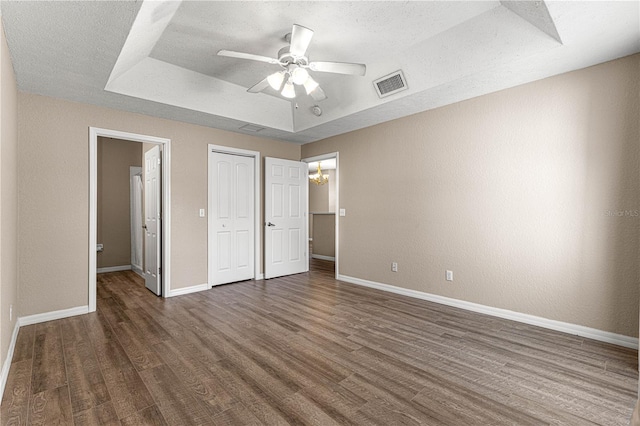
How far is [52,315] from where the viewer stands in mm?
3307

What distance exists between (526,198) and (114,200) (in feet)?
22.5

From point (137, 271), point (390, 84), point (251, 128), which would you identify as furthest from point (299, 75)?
point (137, 271)

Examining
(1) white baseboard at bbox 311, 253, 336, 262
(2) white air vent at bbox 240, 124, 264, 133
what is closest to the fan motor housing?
(2) white air vent at bbox 240, 124, 264, 133

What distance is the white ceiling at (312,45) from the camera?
7.04ft

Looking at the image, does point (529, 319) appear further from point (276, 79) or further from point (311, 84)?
point (276, 79)

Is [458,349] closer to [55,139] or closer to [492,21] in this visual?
[492,21]

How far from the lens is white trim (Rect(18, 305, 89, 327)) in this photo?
3152mm

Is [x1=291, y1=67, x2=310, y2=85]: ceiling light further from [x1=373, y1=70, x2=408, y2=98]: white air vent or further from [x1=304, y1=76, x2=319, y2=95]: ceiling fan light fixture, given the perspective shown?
[x1=373, y1=70, x2=408, y2=98]: white air vent

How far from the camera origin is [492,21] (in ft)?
8.47

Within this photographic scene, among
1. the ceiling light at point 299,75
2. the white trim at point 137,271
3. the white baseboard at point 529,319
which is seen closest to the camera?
the white baseboard at point 529,319

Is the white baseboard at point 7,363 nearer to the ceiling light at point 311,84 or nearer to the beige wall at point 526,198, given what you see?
the ceiling light at point 311,84

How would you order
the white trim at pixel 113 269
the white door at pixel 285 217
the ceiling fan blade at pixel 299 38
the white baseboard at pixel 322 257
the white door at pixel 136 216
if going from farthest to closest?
the white baseboard at pixel 322 257, the white trim at pixel 113 269, the white door at pixel 136 216, the white door at pixel 285 217, the ceiling fan blade at pixel 299 38

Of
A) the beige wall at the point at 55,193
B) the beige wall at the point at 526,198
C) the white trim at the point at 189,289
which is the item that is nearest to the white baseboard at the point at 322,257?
the beige wall at the point at 526,198

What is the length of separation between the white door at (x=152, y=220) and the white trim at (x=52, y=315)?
35.1 inches
